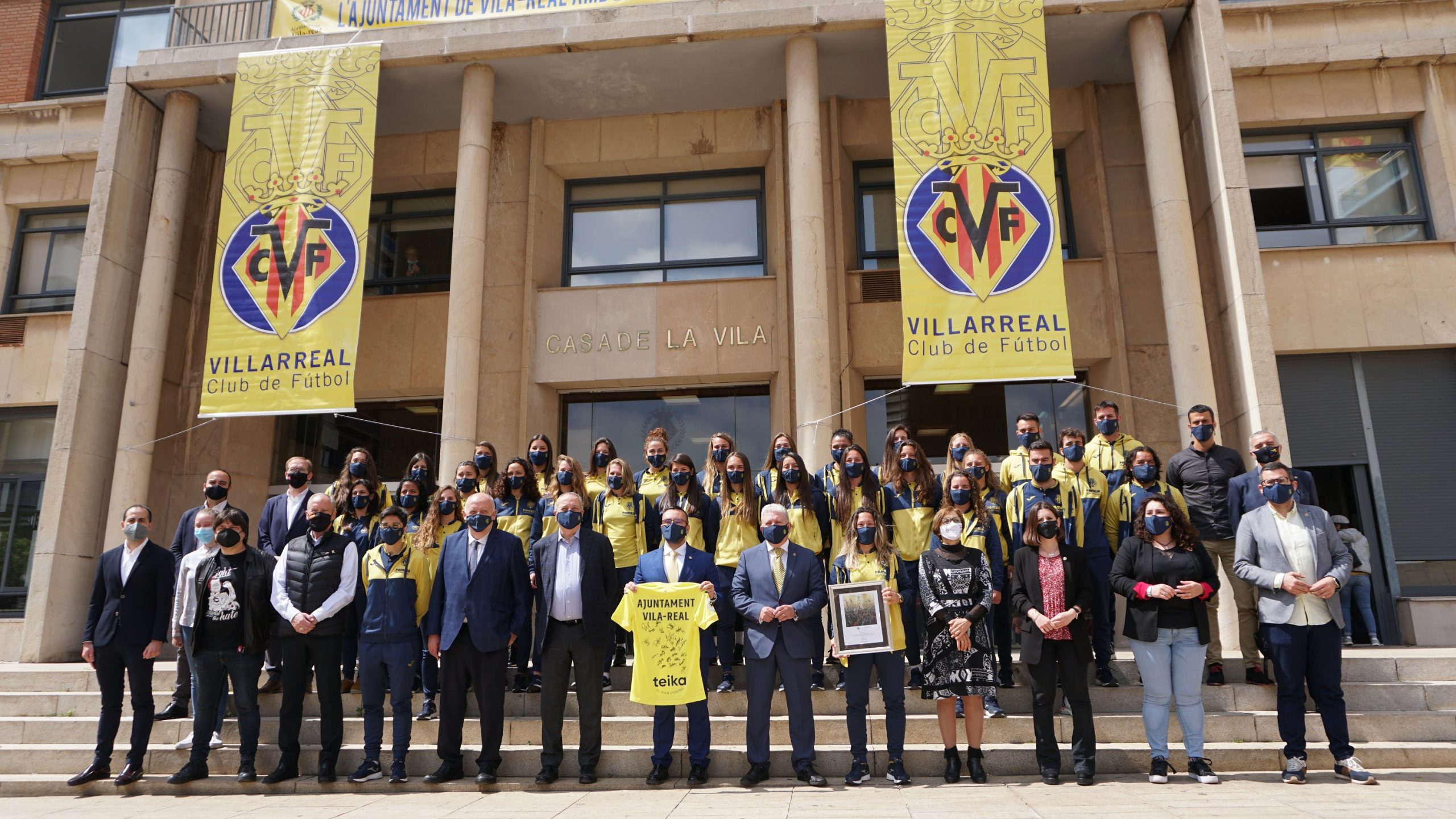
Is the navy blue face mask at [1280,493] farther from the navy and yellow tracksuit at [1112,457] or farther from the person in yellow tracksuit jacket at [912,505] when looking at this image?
the person in yellow tracksuit jacket at [912,505]

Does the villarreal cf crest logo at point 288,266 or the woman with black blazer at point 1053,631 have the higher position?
the villarreal cf crest logo at point 288,266

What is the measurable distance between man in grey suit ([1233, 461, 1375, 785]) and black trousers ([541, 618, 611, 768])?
205 inches

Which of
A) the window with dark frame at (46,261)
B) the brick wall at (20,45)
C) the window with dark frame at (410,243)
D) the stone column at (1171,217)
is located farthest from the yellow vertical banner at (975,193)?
the brick wall at (20,45)

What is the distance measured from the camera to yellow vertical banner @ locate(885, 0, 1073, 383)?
11570 mm

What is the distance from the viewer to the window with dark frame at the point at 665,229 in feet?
49.4

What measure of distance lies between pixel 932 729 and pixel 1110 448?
10.9 feet

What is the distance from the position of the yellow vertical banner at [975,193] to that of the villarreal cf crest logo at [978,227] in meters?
0.01

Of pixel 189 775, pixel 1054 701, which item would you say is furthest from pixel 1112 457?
pixel 189 775

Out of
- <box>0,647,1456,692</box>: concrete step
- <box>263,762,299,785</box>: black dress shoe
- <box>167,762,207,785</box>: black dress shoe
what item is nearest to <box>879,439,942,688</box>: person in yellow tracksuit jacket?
<box>0,647,1456,692</box>: concrete step

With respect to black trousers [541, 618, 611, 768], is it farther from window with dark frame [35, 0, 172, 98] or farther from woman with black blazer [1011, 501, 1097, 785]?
window with dark frame [35, 0, 172, 98]

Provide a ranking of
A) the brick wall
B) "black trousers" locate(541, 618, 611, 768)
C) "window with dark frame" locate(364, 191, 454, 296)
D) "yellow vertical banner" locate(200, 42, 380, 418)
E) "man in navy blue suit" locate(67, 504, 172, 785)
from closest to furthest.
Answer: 1. "black trousers" locate(541, 618, 611, 768)
2. "man in navy blue suit" locate(67, 504, 172, 785)
3. "yellow vertical banner" locate(200, 42, 380, 418)
4. "window with dark frame" locate(364, 191, 454, 296)
5. the brick wall

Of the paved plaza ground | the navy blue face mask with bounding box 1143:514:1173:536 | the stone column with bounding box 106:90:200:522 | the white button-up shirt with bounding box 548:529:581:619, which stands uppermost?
the stone column with bounding box 106:90:200:522

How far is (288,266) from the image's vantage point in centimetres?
1296

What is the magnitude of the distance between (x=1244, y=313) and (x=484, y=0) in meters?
11.6
